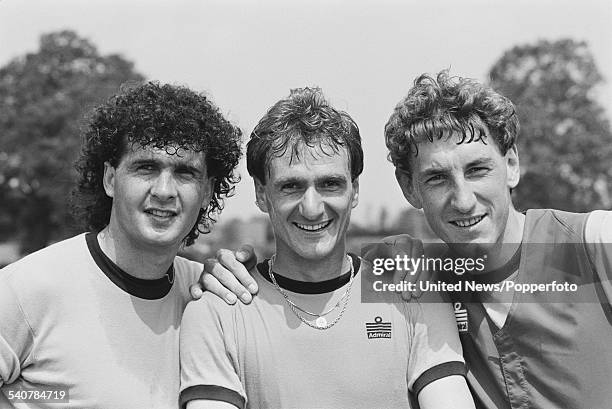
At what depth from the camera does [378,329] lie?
2.99 metres

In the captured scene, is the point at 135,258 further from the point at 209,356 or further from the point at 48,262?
the point at 209,356

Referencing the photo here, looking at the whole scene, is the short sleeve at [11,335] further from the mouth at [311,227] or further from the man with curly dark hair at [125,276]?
the mouth at [311,227]

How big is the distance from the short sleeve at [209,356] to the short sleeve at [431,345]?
0.73 m

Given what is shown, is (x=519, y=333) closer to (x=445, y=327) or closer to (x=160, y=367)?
(x=445, y=327)

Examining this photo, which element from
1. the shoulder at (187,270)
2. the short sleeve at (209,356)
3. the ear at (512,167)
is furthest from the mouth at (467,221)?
the shoulder at (187,270)

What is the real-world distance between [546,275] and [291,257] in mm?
1166

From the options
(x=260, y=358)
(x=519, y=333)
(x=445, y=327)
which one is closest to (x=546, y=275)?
(x=519, y=333)

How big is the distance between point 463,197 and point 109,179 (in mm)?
1687

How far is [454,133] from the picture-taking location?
3193mm

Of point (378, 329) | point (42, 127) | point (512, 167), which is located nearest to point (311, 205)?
point (378, 329)

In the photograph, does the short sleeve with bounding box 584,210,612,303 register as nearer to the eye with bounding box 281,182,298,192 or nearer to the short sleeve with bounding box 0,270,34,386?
the eye with bounding box 281,182,298,192

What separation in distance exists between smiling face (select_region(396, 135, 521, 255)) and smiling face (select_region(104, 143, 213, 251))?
42.1 inches

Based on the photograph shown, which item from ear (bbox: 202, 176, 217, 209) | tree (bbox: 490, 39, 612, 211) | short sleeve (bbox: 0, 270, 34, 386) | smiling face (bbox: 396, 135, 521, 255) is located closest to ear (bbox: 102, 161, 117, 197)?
ear (bbox: 202, 176, 217, 209)

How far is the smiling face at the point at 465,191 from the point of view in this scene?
10.3 feet
